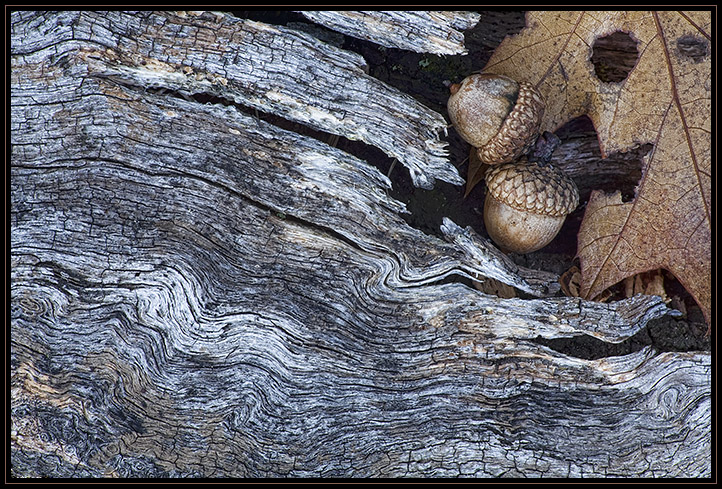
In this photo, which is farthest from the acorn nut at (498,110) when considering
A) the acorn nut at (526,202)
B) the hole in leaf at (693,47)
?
the hole in leaf at (693,47)

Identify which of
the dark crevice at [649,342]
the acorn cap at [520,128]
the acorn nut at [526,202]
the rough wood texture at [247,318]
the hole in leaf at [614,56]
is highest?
the hole in leaf at [614,56]

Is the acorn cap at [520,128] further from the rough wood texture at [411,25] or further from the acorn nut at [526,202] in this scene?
the rough wood texture at [411,25]

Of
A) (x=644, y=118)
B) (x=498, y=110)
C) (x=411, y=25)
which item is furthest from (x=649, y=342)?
(x=411, y=25)

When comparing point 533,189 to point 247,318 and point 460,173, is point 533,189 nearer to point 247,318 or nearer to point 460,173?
point 460,173

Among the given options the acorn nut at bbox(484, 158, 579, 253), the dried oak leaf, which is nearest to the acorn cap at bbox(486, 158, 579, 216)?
the acorn nut at bbox(484, 158, 579, 253)

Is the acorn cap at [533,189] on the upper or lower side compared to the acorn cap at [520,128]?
lower

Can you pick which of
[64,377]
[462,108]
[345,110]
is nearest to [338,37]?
[345,110]
